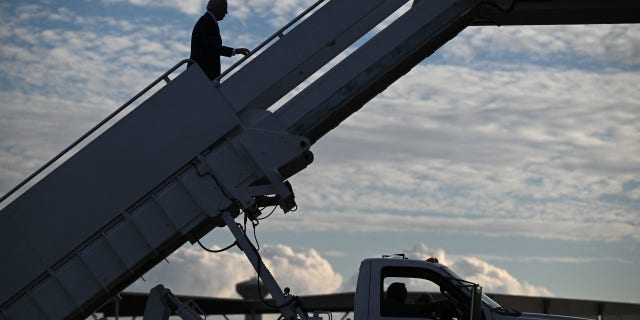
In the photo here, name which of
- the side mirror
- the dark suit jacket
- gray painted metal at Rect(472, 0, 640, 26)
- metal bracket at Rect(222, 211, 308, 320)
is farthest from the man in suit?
the side mirror

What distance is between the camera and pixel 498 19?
44.4 ft

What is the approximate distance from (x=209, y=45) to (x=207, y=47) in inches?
1.7

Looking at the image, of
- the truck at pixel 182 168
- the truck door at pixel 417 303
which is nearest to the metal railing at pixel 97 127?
the truck at pixel 182 168

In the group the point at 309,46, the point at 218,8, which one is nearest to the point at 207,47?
the point at 218,8

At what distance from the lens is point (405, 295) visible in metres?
12.8

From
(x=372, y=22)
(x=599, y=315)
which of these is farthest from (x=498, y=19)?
(x=599, y=315)

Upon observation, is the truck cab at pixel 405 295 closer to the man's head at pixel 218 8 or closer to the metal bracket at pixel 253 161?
the metal bracket at pixel 253 161

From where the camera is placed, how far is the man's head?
46.3 ft

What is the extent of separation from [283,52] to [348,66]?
978 mm

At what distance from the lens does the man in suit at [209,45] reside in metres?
13.8

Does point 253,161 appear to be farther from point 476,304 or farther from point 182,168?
point 476,304

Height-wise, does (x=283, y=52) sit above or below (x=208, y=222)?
above

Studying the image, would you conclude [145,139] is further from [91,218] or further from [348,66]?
[348,66]

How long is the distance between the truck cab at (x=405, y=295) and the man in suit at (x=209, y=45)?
12.4 feet
